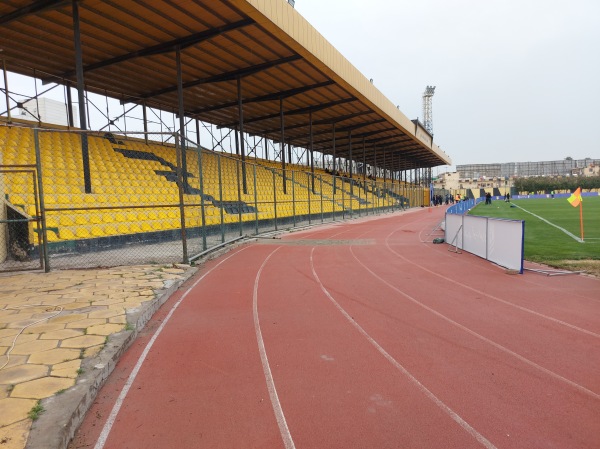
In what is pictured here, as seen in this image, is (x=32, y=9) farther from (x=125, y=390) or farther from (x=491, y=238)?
(x=491, y=238)

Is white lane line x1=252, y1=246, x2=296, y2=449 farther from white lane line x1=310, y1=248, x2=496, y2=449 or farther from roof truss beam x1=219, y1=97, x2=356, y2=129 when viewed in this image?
roof truss beam x1=219, y1=97, x2=356, y2=129

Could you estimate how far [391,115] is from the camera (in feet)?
106

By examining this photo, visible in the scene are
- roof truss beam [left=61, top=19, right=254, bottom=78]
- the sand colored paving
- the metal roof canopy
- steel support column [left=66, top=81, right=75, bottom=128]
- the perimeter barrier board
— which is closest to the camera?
the sand colored paving

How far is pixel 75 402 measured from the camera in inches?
108

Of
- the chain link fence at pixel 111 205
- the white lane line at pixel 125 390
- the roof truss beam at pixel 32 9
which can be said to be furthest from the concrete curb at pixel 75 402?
the roof truss beam at pixel 32 9

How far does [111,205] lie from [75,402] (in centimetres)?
1005

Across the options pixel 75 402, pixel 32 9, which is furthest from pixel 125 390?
pixel 32 9

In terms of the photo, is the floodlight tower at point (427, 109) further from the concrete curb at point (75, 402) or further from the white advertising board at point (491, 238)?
the concrete curb at point (75, 402)

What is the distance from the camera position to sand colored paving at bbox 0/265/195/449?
2.84 m

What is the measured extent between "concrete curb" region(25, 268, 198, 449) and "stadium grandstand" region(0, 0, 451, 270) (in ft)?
14.4

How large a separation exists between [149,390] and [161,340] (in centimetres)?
119

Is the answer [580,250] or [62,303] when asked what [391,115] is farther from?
[62,303]

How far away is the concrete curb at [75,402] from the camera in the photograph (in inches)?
93.3

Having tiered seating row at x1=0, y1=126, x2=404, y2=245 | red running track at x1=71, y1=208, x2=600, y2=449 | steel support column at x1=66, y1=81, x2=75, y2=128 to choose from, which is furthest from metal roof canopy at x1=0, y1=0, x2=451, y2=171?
red running track at x1=71, y1=208, x2=600, y2=449
